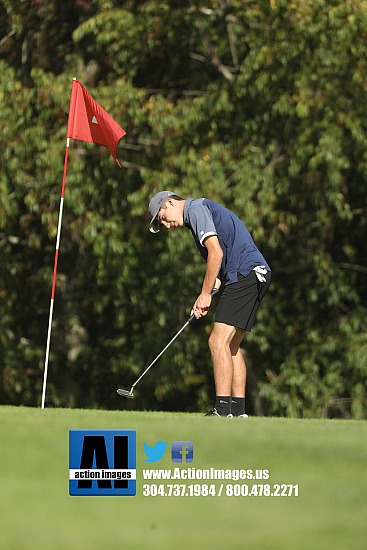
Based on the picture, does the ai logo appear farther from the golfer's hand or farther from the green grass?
the golfer's hand

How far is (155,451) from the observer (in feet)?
23.3

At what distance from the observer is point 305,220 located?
20.0m

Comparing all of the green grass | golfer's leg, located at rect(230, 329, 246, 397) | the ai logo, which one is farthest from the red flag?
the ai logo

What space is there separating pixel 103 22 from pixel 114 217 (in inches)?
109

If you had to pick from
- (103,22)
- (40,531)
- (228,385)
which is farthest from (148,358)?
(40,531)

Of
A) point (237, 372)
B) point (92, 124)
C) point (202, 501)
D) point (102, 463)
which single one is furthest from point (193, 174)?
point (202, 501)

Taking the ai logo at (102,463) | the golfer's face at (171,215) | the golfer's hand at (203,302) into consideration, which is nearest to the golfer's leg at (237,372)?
the golfer's hand at (203,302)

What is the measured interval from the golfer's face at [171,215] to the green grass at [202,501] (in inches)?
68.8

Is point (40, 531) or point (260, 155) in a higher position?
point (260, 155)

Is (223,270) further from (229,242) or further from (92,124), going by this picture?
(92,124)

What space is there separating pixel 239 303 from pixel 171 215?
79cm

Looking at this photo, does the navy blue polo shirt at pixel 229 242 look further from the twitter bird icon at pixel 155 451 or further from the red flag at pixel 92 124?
the red flag at pixel 92 124

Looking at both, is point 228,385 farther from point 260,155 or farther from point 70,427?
point 260,155

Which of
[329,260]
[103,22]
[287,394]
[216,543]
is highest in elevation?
[103,22]
